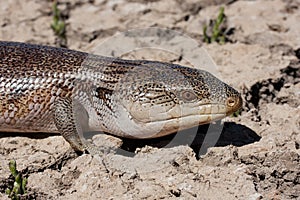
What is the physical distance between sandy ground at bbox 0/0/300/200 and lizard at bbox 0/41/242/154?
0.55 ft

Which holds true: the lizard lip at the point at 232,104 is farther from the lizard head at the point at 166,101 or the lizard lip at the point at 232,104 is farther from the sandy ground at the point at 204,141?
the sandy ground at the point at 204,141

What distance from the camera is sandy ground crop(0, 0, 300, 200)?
16.3ft

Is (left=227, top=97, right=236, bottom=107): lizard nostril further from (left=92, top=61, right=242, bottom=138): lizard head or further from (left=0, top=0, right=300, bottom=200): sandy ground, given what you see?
(left=0, top=0, right=300, bottom=200): sandy ground

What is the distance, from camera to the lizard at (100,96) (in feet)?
16.9

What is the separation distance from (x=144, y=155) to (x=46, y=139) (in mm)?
943

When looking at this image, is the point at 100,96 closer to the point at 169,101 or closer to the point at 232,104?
the point at 169,101

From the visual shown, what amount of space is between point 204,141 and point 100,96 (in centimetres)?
100

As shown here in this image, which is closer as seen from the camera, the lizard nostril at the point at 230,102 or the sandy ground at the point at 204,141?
the sandy ground at the point at 204,141

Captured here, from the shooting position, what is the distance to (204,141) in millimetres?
5516

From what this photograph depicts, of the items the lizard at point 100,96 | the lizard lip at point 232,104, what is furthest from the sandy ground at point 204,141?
the lizard lip at point 232,104

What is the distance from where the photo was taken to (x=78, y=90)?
5.57 metres

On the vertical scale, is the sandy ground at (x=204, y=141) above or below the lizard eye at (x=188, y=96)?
below

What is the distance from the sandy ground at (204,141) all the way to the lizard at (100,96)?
0.55 ft

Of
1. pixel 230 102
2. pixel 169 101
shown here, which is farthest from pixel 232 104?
pixel 169 101
